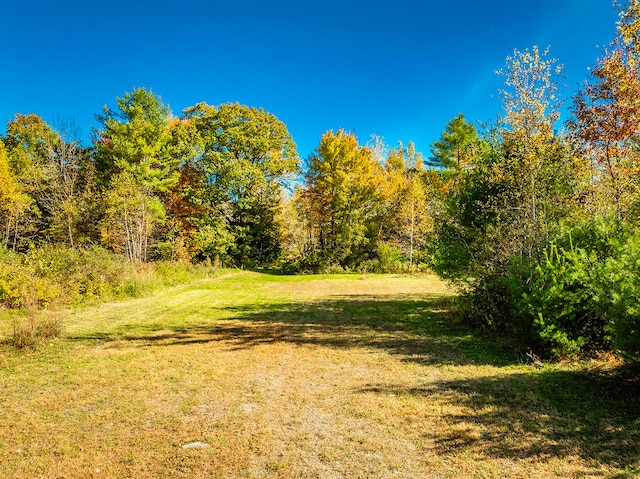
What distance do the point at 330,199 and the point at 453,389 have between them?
921 inches

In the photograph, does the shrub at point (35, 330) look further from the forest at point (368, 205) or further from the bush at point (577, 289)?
the bush at point (577, 289)

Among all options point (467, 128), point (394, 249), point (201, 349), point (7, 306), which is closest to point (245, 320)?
point (201, 349)

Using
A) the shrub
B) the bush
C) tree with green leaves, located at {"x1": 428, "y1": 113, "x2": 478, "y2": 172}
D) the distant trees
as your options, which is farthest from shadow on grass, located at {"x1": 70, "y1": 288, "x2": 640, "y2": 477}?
tree with green leaves, located at {"x1": 428, "y1": 113, "x2": 478, "y2": 172}

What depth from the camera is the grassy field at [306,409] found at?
3.04 m

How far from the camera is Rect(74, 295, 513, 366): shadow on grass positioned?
20.9 feet

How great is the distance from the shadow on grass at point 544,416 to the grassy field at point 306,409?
2 centimetres

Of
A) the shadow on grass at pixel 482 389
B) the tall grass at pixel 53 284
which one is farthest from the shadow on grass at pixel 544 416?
the tall grass at pixel 53 284

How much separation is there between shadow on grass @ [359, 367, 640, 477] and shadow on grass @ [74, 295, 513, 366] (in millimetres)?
1006

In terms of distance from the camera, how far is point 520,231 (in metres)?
6.53

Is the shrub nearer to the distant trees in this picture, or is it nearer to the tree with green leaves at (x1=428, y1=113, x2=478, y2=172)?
the distant trees

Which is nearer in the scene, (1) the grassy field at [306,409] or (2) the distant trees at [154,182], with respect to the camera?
(1) the grassy field at [306,409]

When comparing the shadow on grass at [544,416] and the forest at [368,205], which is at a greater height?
the forest at [368,205]

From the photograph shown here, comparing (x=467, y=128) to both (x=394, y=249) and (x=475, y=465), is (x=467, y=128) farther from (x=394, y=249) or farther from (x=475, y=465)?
(x=475, y=465)

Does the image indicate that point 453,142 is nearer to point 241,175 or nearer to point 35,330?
point 241,175
